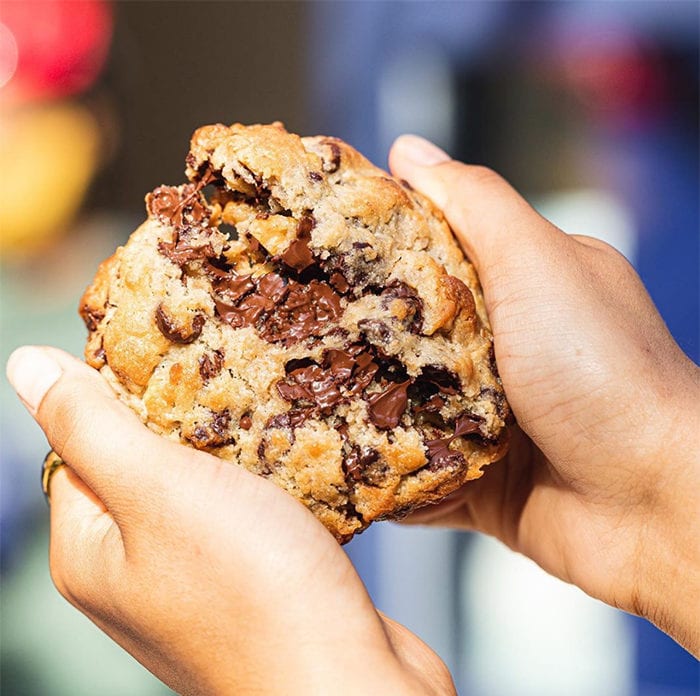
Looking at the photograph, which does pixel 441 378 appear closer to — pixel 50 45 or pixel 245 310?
pixel 245 310

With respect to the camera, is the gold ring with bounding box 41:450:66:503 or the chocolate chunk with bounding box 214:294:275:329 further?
the gold ring with bounding box 41:450:66:503

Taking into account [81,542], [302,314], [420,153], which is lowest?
[81,542]

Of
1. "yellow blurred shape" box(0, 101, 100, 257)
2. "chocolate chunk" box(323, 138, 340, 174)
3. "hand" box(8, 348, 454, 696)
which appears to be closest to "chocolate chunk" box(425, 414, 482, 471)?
"hand" box(8, 348, 454, 696)

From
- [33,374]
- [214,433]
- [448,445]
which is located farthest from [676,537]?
[33,374]

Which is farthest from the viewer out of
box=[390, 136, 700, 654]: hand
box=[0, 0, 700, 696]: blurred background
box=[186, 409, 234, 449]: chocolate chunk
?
box=[0, 0, 700, 696]: blurred background

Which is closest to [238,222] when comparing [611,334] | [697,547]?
[611,334]

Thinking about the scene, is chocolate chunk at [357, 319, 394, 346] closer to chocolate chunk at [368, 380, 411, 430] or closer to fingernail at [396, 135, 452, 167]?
chocolate chunk at [368, 380, 411, 430]

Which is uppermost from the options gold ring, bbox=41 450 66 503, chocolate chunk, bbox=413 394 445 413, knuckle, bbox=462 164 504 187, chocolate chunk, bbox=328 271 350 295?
knuckle, bbox=462 164 504 187
